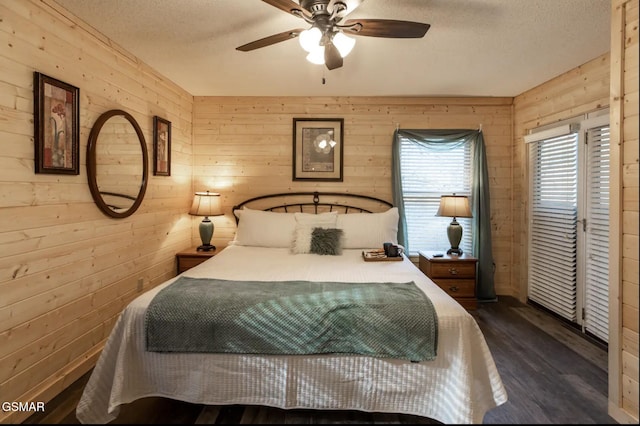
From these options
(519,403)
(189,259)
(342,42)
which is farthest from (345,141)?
(519,403)

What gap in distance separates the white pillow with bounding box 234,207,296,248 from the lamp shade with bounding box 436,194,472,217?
5.47 feet

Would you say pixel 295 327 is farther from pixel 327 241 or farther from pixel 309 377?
pixel 327 241

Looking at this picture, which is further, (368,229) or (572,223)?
(368,229)

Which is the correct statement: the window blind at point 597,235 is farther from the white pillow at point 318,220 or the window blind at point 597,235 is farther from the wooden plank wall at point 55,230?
the wooden plank wall at point 55,230

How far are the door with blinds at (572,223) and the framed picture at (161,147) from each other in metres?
3.97

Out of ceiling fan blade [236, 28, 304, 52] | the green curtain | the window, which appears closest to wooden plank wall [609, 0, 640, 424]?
ceiling fan blade [236, 28, 304, 52]

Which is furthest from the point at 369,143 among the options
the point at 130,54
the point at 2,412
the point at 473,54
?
the point at 2,412

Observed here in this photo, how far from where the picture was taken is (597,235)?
9.60 feet

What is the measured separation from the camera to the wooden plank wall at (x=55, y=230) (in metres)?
1.86

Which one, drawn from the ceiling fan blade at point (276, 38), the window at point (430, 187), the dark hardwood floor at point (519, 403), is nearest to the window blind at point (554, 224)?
the dark hardwood floor at point (519, 403)

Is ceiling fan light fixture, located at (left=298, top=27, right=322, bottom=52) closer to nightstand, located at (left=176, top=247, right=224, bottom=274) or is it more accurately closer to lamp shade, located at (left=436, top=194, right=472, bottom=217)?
lamp shade, located at (left=436, top=194, right=472, bottom=217)

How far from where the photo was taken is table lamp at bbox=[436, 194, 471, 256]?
11.9 feet

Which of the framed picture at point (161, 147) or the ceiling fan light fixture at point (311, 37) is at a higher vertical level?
the ceiling fan light fixture at point (311, 37)

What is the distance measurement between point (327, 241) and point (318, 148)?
1.42 meters
